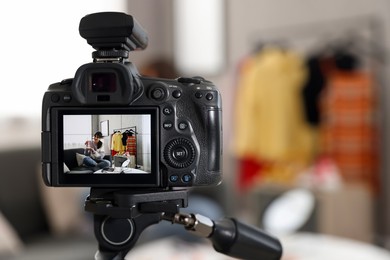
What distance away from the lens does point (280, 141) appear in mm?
3141

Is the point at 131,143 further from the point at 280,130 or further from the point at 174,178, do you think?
the point at 280,130

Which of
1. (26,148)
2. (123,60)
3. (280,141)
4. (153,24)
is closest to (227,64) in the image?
(153,24)

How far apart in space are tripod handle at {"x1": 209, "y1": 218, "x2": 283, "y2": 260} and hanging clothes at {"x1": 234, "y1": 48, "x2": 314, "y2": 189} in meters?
2.48

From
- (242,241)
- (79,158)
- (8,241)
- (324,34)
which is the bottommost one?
(8,241)

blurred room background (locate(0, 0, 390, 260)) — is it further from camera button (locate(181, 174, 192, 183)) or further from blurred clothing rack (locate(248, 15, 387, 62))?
camera button (locate(181, 174, 192, 183))

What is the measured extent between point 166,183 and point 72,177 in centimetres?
10

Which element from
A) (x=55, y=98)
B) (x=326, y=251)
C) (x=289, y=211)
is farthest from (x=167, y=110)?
(x=289, y=211)

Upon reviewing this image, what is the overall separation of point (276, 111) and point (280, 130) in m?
0.11

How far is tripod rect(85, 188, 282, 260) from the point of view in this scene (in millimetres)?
611

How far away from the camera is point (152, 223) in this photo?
65cm

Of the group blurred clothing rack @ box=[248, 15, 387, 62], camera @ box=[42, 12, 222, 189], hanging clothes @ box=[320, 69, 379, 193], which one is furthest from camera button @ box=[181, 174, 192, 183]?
blurred clothing rack @ box=[248, 15, 387, 62]

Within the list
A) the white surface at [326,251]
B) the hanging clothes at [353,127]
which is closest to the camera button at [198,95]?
the white surface at [326,251]

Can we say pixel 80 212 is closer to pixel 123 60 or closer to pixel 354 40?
pixel 354 40

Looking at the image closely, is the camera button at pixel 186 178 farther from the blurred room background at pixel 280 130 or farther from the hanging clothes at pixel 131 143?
the blurred room background at pixel 280 130
